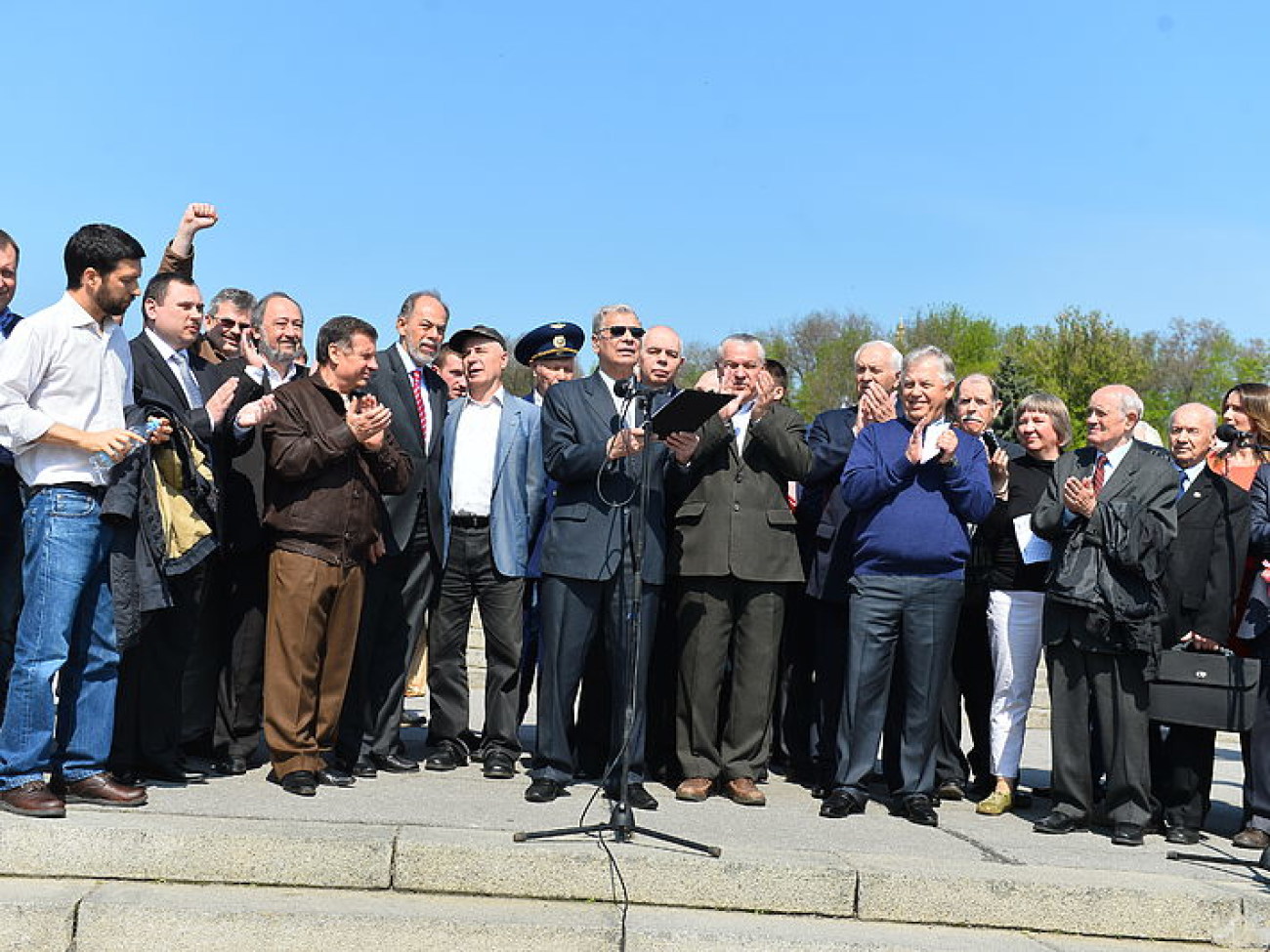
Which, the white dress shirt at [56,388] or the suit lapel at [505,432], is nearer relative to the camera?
the white dress shirt at [56,388]

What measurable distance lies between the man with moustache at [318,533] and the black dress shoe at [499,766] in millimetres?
810

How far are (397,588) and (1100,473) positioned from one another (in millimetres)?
3580

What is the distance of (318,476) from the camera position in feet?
19.6

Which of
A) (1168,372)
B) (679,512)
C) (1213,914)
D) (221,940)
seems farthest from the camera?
(1168,372)

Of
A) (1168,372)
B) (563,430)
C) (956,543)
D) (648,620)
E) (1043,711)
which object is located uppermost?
(1168,372)

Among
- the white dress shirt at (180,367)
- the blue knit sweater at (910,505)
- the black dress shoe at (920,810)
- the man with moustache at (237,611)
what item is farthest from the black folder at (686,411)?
the white dress shirt at (180,367)

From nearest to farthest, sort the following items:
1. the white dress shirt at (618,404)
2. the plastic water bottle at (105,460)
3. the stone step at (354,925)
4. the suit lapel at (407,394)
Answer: the stone step at (354,925)
the plastic water bottle at (105,460)
the white dress shirt at (618,404)
the suit lapel at (407,394)

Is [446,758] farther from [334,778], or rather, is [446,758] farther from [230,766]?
[230,766]

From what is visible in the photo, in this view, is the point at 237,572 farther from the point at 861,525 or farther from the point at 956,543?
the point at 956,543

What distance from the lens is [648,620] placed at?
6.29 meters

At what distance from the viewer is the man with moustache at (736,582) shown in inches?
249

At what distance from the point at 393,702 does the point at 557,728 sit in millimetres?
1013

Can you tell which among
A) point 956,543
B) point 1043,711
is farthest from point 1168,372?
point 956,543

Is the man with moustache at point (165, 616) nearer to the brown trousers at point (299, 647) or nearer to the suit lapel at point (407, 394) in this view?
the brown trousers at point (299, 647)
